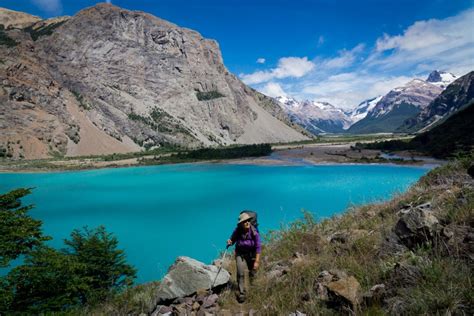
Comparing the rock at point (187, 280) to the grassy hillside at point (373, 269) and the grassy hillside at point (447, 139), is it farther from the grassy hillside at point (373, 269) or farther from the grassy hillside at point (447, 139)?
the grassy hillside at point (447, 139)

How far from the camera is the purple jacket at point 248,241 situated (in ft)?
19.2

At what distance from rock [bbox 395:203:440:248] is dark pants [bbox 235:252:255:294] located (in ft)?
8.48

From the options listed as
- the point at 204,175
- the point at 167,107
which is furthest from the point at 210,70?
the point at 204,175

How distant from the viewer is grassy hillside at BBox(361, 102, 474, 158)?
6189cm

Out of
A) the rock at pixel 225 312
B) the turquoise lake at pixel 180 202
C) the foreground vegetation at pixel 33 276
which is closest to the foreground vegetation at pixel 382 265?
the rock at pixel 225 312

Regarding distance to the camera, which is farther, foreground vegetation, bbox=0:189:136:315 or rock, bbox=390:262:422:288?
foreground vegetation, bbox=0:189:136:315

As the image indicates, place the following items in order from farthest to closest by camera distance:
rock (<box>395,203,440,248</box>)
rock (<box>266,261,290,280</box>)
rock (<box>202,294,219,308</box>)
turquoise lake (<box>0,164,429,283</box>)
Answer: turquoise lake (<box>0,164,429,283</box>) < rock (<box>266,261,290,280</box>) < rock (<box>202,294,219,308</box>) < rock (<box>395,203,440,248</box>)

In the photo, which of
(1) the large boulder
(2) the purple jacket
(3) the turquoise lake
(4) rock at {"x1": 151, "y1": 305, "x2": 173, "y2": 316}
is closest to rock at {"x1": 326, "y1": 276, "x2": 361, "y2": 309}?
(1) the large boulder

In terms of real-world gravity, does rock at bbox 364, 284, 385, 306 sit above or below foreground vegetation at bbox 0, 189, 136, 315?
above

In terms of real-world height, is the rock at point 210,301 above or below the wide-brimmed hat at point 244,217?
below

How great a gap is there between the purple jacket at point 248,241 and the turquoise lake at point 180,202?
3.84m

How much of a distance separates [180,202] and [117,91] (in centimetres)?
11157

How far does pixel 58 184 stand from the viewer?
176 ft

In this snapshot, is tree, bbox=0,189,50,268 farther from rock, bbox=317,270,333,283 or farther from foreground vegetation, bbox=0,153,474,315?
rock, bbox=317,270,333,283
